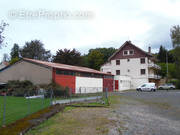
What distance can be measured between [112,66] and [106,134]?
148 feet

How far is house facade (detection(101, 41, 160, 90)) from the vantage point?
4691 cm

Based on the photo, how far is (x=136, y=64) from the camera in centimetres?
4816

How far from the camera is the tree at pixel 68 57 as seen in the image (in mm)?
53656

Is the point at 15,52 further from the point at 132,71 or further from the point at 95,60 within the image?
the point at 132,71

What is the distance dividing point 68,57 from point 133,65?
59.1ft

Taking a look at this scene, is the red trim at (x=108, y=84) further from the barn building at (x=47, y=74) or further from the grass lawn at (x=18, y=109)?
the grass lawn at (x=18, y=109)

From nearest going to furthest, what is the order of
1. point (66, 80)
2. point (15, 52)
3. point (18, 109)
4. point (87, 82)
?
point (18, 109) < point (66, 80) < point (87, 82) < point (15, 52)

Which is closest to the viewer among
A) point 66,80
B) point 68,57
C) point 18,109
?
point 18,109

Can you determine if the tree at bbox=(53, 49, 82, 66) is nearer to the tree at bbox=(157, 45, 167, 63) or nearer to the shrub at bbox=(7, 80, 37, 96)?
the shrub at bbox=(7, 80, 37, 96)

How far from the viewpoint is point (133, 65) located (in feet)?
159

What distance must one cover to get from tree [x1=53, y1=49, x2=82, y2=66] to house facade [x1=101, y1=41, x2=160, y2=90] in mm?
10517

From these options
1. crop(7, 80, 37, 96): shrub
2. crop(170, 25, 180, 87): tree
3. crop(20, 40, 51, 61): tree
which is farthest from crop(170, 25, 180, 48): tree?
crop(20, 40, 51, 61): tree

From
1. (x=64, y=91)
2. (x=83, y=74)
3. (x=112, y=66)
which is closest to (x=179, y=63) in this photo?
(x=112, y=66)

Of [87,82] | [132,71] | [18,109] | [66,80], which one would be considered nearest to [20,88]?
[66,80]
